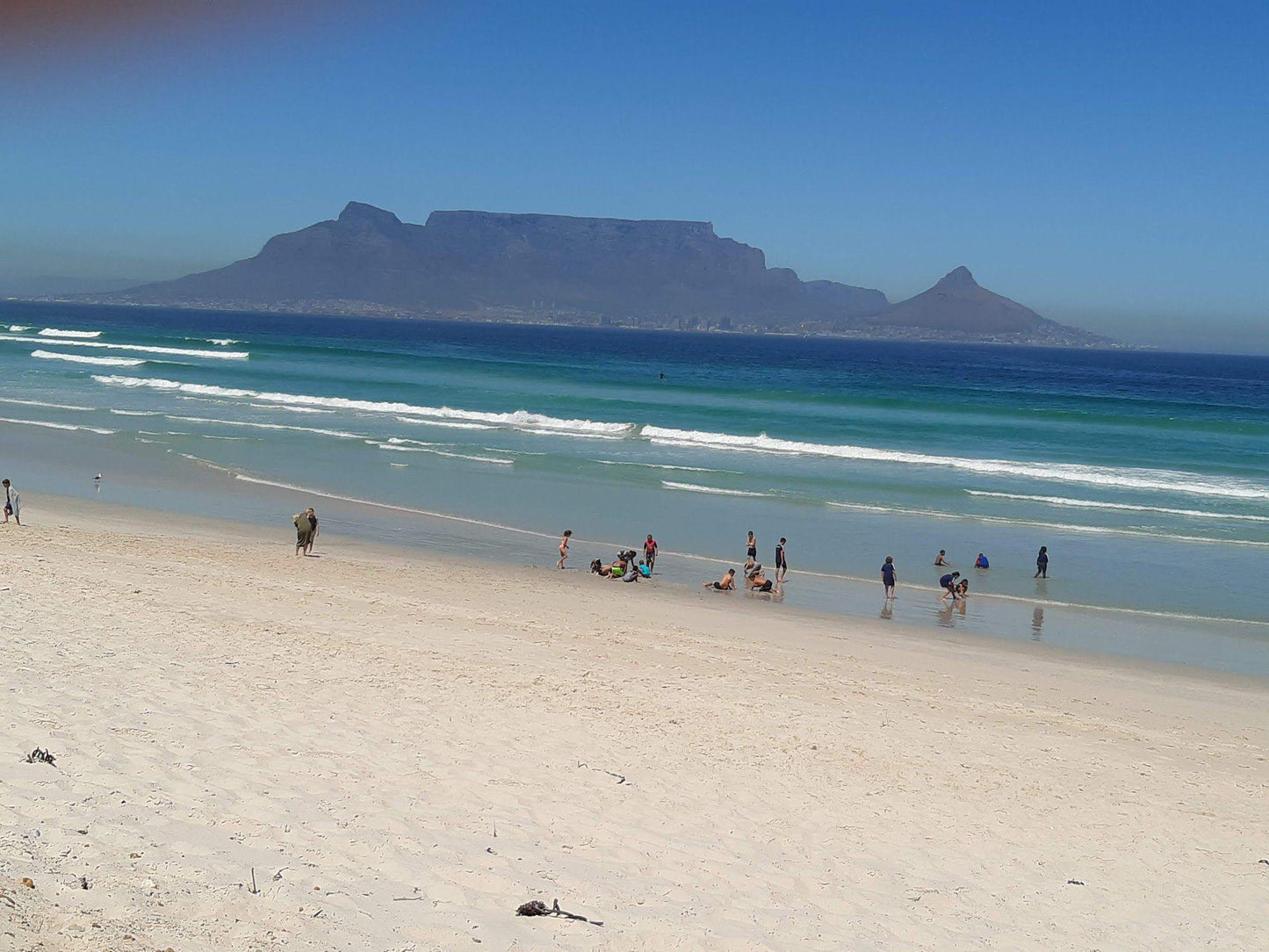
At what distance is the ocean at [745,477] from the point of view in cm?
1800

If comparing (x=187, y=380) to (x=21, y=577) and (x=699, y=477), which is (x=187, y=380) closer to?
(x=699, y=477)

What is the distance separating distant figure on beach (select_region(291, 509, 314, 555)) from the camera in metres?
16.4

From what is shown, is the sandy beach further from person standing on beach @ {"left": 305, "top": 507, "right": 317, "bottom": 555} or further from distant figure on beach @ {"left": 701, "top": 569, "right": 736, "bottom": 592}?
distant figure on beach @ {"left": 701, "top": 569, "right": 736, "bottom": 592}

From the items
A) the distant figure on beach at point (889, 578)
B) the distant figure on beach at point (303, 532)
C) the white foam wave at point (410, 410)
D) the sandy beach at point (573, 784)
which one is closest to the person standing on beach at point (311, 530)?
the distant figure on beach at point (303, 532)

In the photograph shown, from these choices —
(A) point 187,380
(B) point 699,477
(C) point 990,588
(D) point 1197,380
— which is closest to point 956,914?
(C) point 990,588

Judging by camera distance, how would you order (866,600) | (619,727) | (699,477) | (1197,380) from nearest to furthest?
1. (619,727)
2. (866,600)
3. (699,477)
4. (1197,380)

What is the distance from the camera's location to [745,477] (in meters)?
29.5

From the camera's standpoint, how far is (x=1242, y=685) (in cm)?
1286

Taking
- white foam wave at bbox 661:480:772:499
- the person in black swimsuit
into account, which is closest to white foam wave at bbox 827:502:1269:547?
white foam wave at bbox 661:480:772:499

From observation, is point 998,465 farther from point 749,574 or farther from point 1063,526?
point 749,574

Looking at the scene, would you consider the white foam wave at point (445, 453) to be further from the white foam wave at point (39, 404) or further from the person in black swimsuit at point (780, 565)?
the person in black swimsuit at point (780, 565)

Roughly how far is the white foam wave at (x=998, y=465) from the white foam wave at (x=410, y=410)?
2.25 metres

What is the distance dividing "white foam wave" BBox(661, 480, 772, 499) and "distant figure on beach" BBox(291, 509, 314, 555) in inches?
479

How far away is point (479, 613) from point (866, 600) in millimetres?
6721
